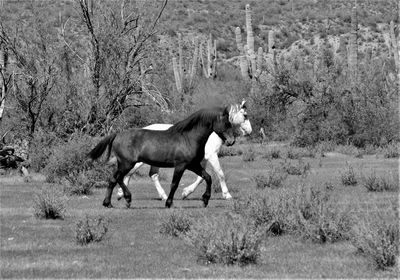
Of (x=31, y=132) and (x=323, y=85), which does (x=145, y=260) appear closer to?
(x=31, y=132)

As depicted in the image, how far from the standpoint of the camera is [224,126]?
16.0 meters

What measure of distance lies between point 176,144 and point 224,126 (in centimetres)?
108

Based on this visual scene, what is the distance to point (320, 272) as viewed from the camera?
941 cm

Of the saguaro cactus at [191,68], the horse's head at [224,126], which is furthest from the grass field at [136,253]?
the saguaro cactus at [191,68]

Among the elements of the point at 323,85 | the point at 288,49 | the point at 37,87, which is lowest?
the point at 288,49

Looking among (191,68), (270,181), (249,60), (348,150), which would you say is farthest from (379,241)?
(191,68)

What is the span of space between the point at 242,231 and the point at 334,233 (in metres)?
2.14

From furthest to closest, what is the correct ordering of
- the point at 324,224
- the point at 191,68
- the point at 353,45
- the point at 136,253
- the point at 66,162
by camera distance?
the point at 191,68
the point at 353,45
the point at 66,162
the point at 324,224
the point at 136,253

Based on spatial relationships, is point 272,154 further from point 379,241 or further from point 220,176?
point 379,241

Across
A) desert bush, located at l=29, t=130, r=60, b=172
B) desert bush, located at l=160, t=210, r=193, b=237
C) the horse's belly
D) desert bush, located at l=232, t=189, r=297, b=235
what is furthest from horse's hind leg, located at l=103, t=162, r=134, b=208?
desert bush, located at l=29, t=130, r=60, b=172

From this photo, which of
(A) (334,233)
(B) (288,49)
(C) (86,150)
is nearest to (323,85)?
(C) (86,150)

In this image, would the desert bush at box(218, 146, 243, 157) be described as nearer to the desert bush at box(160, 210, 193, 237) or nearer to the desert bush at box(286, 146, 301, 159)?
the desert bush at box(286, 146, 301, 159)

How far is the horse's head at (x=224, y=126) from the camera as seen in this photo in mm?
15922

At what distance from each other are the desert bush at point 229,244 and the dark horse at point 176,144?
18.2 feet
